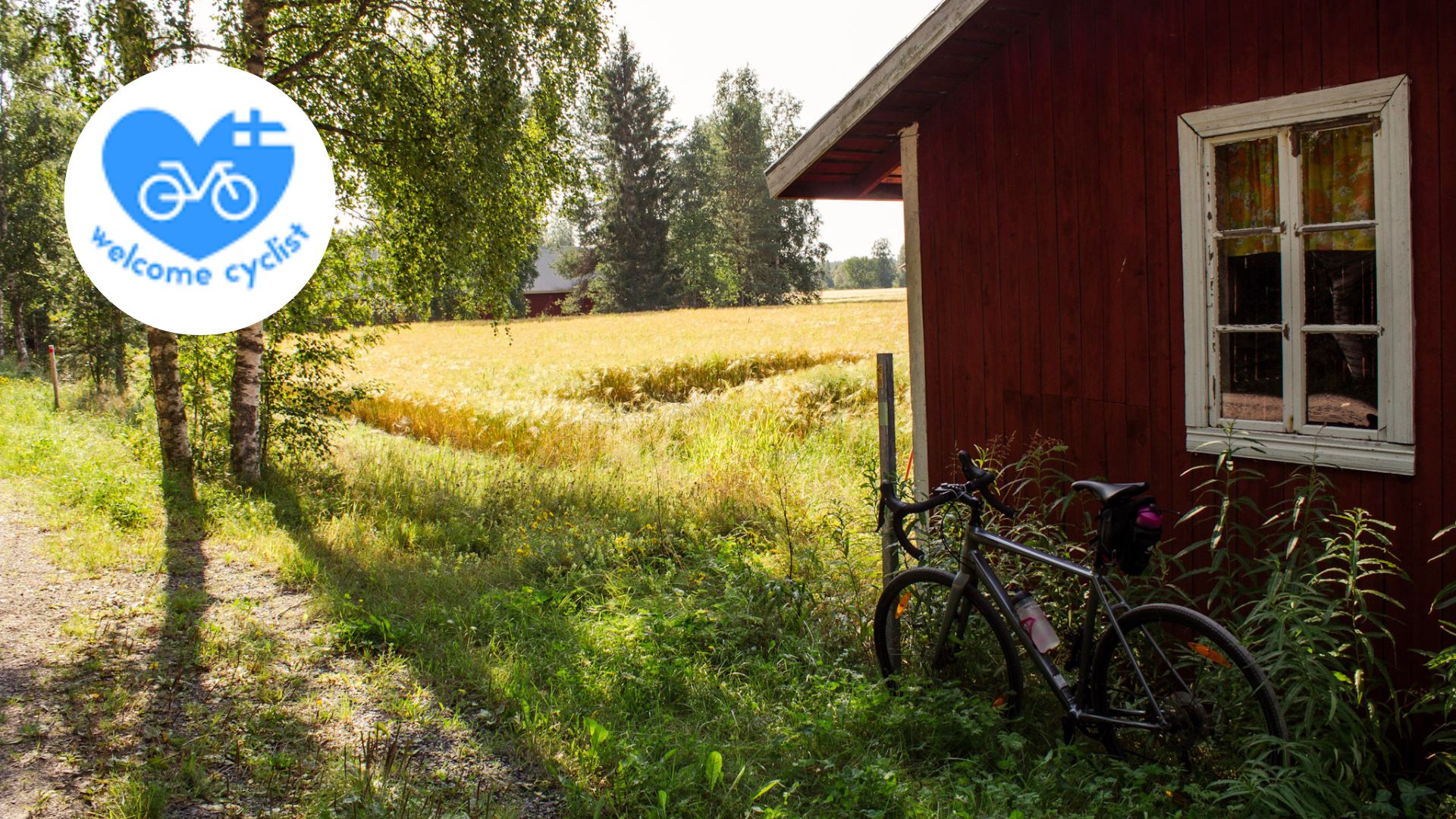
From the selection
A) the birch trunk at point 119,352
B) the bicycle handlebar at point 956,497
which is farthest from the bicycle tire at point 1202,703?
the birch trunk at point 119,352

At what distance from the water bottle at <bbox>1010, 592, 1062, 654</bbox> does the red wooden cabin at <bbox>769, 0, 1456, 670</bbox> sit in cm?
125

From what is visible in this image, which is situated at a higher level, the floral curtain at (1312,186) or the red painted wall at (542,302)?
the red painted wall at (542,302)

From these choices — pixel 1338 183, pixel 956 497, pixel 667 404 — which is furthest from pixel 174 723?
pixel 667 404

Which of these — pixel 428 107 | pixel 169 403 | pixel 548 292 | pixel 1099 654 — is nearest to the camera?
pixel 1099 654

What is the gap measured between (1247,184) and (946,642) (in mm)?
2620

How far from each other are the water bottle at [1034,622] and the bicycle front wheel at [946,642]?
0.13 m

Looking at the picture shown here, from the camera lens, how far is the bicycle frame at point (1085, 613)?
3693 millimetres

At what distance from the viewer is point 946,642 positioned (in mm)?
4605

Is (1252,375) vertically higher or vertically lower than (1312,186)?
lower

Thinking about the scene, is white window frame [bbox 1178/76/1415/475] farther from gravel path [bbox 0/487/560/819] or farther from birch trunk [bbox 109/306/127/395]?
birch trunk [bbox 109/306/127/395]

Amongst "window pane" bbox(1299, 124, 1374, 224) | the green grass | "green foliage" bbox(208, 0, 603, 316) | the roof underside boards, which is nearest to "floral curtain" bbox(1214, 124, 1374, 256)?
"window pane" bbox(1299, 124, 1374, 224)

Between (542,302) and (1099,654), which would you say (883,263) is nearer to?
(542,302)

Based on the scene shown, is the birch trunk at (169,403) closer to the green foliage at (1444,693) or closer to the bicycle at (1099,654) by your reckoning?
the bicycle at (1099,654)

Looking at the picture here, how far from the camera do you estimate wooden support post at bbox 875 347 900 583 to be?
17.5ft
